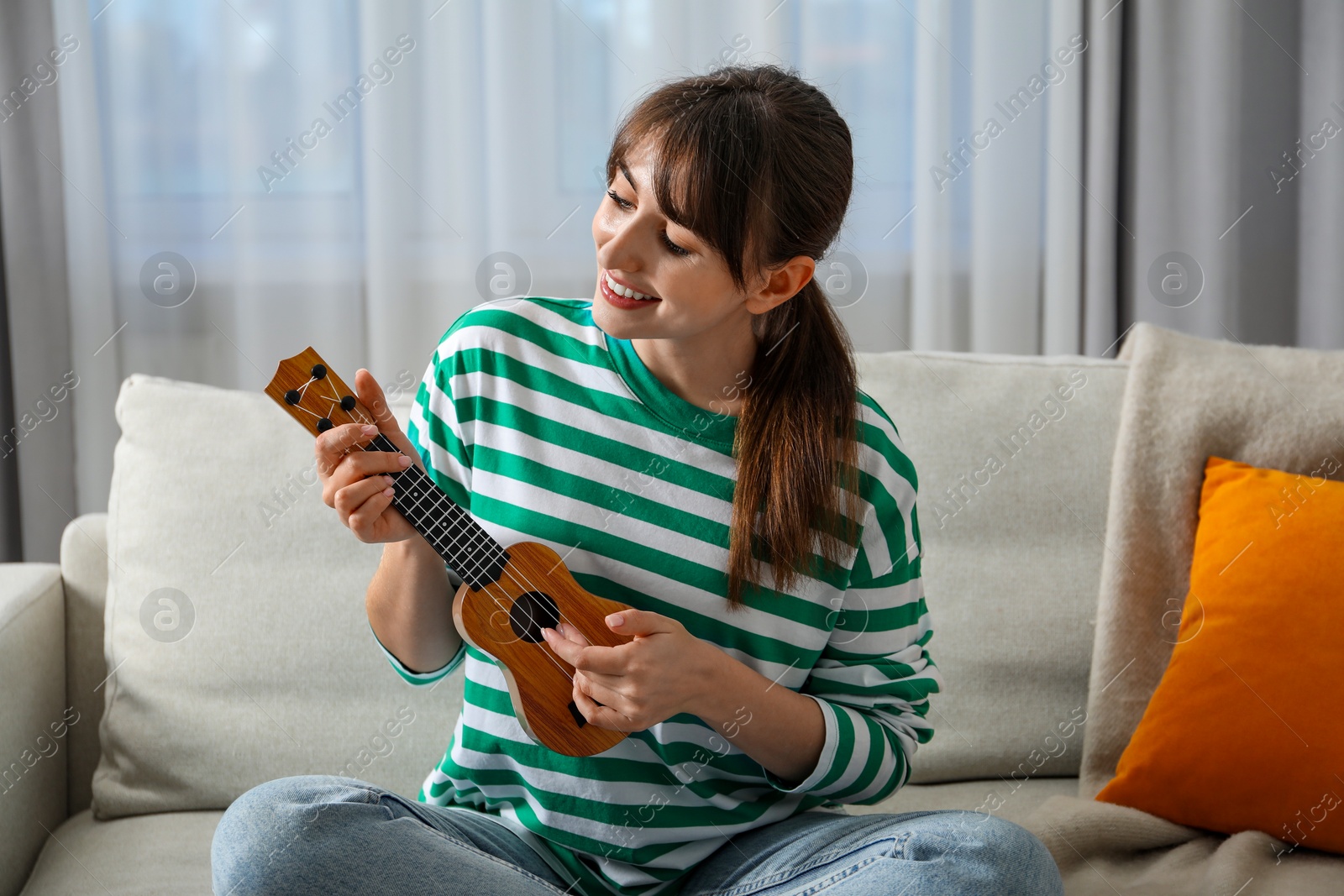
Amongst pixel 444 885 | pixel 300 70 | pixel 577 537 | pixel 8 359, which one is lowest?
pixel 444 885

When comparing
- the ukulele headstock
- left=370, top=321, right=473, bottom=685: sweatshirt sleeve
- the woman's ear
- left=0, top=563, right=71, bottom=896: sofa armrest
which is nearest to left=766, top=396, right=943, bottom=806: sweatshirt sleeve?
the woman's ear

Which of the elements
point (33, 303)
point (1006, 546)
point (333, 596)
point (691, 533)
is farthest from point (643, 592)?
point (33, 303)

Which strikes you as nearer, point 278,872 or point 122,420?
point 278,872

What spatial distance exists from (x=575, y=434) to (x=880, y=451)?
11.7 inches

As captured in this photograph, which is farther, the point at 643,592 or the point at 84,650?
the point at 84,650

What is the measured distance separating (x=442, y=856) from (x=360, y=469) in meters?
0.31

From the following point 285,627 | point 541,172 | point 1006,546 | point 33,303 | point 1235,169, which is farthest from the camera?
point 1235,169

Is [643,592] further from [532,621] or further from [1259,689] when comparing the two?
[1259,689]

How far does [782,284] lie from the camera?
0.96 m

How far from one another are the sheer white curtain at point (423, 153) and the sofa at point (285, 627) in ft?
1.71

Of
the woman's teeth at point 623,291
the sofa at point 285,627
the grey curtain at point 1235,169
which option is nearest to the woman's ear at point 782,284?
the woman's teeth at point 623,291

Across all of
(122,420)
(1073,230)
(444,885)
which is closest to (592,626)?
(444,885)

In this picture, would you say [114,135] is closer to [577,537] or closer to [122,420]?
[122,420]

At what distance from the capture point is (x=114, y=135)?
5.72ft
